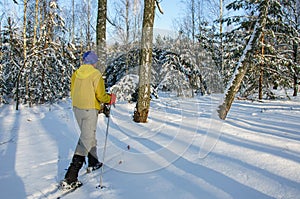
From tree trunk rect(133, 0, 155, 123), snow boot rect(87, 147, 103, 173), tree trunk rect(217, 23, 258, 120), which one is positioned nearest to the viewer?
snow boot rect(87, 147, 103, 173)

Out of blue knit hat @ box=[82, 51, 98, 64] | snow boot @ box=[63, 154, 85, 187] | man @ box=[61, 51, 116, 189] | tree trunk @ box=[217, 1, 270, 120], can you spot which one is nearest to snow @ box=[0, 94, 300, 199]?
snow boot @ box=[63, 154, 85, 187]

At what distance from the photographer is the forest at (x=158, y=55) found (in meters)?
6.44

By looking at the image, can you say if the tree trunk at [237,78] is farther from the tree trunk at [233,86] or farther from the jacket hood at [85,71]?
the jacket hood at [85,71]

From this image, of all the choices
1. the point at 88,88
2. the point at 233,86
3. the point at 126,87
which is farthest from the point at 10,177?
the point at 233,86

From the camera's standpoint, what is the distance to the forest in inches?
254

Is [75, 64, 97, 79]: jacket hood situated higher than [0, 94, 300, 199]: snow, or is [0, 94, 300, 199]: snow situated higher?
[75, 64, 97, 79]: jacket hood

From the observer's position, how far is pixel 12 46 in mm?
16938

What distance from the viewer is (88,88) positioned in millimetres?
2943

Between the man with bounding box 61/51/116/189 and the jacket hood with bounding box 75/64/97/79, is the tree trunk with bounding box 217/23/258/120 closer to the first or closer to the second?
the man with bounding box 61/51/116/189

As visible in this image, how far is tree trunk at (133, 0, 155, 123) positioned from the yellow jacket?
3141mm

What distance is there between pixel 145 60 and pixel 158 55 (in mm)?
2322

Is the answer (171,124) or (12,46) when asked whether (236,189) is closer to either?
(171,124)

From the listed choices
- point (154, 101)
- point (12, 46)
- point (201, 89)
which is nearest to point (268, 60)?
point (201, 89)

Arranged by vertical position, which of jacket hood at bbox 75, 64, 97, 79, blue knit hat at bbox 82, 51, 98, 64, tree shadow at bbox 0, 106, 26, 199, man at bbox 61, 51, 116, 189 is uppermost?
blue knit hat at bbox 82, 51, 98, 64
